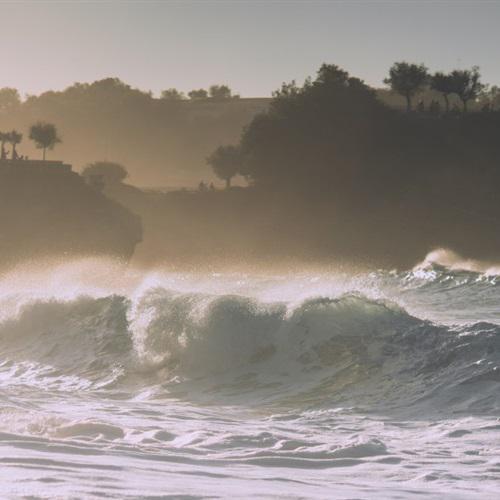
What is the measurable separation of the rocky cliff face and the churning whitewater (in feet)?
137

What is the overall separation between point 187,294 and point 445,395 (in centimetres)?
940

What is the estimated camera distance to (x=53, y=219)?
266ft

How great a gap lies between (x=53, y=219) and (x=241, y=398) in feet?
194

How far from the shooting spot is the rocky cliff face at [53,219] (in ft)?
259

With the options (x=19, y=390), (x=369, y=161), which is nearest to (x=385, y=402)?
(x=19, y=390)

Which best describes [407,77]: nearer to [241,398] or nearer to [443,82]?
[443,82]

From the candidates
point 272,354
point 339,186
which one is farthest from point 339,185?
point 272,354

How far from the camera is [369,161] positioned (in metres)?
106

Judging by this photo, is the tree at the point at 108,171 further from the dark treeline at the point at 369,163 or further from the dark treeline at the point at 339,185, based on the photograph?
the dark treeline at the point at 369,163

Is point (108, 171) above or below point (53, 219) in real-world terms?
above

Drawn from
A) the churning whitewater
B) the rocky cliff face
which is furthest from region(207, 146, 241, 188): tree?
the churning whitewater

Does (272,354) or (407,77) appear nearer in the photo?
(272,354)

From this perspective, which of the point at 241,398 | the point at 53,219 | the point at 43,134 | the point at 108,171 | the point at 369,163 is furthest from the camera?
the point at 108,171

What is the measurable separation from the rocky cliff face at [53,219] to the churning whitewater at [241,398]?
41.8m
